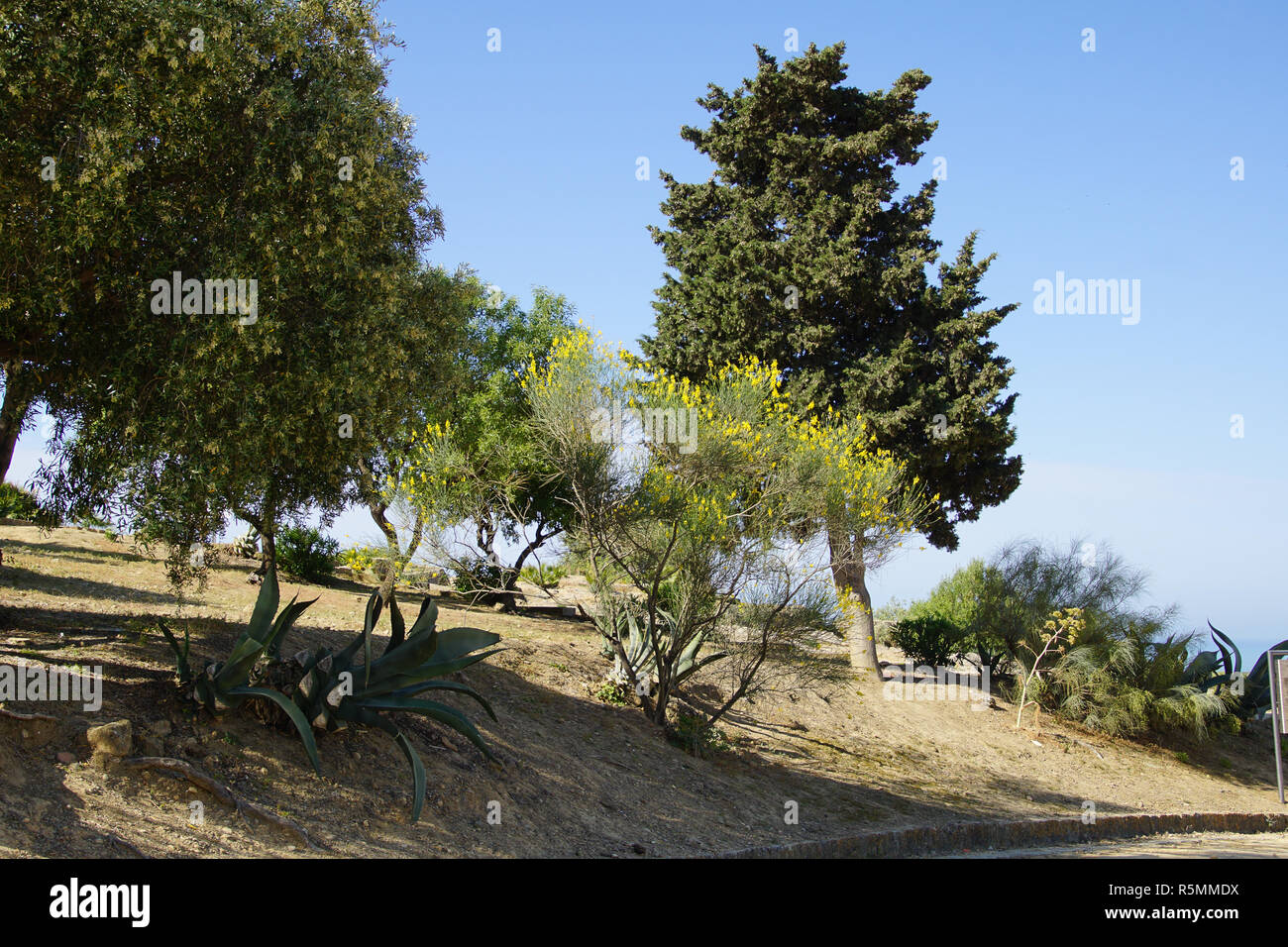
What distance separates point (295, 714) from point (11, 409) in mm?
4185

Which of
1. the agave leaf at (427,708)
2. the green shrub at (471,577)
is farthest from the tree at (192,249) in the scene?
the green shrub at (471,577)

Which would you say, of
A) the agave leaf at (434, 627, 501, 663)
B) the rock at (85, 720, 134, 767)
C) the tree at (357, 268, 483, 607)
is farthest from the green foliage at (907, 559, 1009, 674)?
the rock at (85, 720, 134, 767)

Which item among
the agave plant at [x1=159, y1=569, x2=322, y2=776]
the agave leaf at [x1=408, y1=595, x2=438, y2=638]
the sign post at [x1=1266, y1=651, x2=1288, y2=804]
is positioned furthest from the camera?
the sign post at [x1=1266, y1=651, x2=1288, y2=804]

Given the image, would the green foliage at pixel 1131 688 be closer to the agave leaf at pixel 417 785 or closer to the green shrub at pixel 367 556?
the green shrub at pixel 367 556

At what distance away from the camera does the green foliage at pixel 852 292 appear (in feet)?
71.1

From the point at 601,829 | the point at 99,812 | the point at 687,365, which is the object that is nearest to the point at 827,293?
the point at 687,365

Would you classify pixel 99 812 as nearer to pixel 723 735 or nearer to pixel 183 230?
pixel 183 230

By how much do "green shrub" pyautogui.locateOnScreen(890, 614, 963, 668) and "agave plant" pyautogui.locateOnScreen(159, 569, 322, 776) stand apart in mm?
17757

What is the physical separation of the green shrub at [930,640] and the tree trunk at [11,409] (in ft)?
63.0

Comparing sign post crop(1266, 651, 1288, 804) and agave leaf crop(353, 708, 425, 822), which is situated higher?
agave leaf crop(353, 708, 425, 822)

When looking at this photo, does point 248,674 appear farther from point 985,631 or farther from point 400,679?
point 985,631

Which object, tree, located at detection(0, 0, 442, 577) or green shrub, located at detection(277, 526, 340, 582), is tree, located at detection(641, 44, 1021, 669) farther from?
tree, located at detection(0, 0, 442, 577)

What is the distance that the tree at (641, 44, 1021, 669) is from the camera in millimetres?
21656

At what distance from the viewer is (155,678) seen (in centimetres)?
873
